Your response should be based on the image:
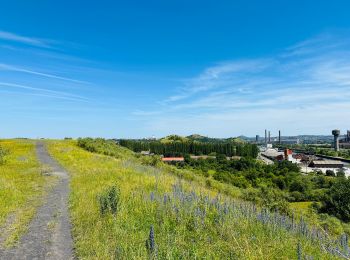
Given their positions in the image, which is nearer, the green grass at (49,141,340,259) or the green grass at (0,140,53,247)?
the green grass at (49,141,340,259)

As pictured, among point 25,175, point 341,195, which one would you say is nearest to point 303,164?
point 341,195

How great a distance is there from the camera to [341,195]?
41.1m

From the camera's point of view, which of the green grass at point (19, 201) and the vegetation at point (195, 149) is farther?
the vegetation at point (195, 149)

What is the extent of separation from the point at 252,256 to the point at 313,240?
7.49 ft

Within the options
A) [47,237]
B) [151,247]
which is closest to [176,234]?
[151,247]

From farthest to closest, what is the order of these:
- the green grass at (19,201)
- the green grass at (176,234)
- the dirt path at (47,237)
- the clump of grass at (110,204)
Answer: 1. the clump of grass at (110,204)
2. the green grass at (19,201)
3. the dirt path at (47,237)
4. the green grass at (176,234)

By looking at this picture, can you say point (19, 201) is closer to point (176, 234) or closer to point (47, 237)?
point (47, 237)

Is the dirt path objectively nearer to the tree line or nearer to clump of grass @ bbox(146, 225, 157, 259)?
clump of grass @ bbox(146, 225, 157, 259)

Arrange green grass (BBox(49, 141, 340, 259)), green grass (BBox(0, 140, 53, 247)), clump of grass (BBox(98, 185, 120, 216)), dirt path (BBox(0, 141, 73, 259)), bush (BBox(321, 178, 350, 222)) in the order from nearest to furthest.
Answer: green grass (BBox(49, 141, 340, 259)) < dirt path (BBox(0, 141, 73, 259)) < green grass (BBox(0, 140, 53, 247)) < clump of grass (BBox(98, 185, 120, 216)) < bush (BBox(321, 178, 350, 222))

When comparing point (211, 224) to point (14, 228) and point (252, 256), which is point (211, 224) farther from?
point (14, 228)

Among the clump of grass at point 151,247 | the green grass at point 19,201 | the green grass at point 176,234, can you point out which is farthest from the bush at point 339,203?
the clump of grass at point 151,247

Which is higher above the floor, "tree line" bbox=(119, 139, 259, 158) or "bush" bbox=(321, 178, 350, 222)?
"tree line" bbox=(119, 139, 259, 158)

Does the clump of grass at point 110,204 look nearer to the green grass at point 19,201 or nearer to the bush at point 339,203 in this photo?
the green grass at point 19,201

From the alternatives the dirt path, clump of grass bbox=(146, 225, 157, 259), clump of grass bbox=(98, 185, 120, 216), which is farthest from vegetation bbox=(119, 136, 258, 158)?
clump of grass bbox=(146, 225, 157, 259)
